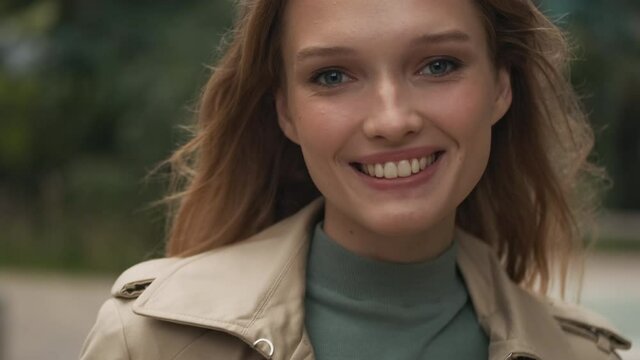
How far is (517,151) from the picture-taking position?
3111 millimetres

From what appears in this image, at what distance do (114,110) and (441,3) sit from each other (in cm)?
1149

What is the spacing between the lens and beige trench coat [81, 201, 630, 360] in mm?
2564

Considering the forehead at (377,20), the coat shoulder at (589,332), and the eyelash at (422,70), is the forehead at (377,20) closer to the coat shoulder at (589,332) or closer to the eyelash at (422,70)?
the eyelash at (422,70)

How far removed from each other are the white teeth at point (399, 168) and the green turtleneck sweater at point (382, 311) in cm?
26

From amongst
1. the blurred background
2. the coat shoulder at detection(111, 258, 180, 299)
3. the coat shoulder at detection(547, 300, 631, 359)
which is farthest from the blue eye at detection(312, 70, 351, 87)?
the blurred background

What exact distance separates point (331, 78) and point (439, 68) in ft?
0.67

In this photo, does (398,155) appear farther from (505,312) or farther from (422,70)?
(505,312)

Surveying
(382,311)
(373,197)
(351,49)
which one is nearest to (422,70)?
(351,49)

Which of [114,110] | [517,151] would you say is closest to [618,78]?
[114,110]

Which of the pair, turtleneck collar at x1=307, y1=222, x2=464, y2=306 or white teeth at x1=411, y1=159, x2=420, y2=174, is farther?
turtleneck collar at x1=307, y1=222, x2=464, y2=306

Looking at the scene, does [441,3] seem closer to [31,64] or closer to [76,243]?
[76,243]

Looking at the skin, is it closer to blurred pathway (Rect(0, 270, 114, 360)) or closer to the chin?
the chin

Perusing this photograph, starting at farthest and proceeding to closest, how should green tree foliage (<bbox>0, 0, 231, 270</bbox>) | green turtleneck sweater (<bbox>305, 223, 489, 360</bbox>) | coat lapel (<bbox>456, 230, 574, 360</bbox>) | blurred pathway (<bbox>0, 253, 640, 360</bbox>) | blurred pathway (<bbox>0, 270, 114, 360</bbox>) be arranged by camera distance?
green tree foliage (<bbox>0, 0, 231, 270</bbox>), blurred pathway (<bbox>0, 270, 114, 360</bbox>), blurred pathway (<bbox>0, 253, 640, 360</bbox>), coat lapel (<bbox>456, 230, 574, 360</bbox>), green turtleneck sweater (<bbox>305, 223, 489, 360</bbox>)

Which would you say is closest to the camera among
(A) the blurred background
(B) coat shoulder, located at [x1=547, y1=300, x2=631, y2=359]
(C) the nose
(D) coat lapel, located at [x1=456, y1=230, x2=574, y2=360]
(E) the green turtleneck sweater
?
(C) the nose
